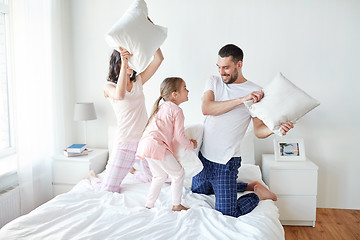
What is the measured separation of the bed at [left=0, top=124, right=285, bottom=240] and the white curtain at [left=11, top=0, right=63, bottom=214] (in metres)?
0.85

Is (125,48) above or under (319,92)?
above

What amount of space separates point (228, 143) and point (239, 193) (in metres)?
0.50

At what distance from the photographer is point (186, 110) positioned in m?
3.25

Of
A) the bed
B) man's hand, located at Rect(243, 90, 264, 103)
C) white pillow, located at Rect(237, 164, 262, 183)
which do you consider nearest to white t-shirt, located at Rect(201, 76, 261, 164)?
man's hand, located at Rect(243, 90, 264, 103)

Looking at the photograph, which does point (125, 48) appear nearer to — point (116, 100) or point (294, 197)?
point (116, 100)

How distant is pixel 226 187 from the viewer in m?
2.10

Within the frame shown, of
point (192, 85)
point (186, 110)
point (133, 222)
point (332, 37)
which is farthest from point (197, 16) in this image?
point (133, 222)

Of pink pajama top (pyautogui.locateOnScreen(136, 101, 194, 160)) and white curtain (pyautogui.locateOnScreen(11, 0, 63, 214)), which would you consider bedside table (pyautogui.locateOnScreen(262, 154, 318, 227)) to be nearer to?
pink pajama top (pyautogui.locateOnScreen(136, 101, 194, 160))

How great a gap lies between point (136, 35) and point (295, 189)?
73.0 inches

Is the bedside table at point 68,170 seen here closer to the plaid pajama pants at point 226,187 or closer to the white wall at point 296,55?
the white wall at point 296,55

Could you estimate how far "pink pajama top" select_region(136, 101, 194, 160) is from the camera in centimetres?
202

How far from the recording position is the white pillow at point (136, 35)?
1999mm

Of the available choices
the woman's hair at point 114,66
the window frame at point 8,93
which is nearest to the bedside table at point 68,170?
the window frame at point 8,93

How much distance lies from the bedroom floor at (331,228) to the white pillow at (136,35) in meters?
1.85
